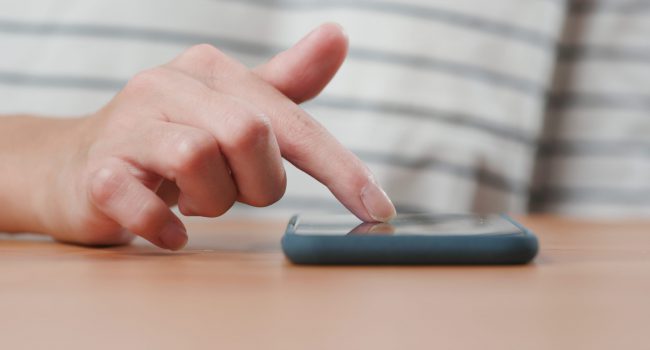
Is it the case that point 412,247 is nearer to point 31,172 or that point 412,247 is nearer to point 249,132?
point 249,132

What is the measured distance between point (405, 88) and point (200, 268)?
2.83 feet

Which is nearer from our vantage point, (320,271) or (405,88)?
(320,271)

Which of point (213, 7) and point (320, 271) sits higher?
point (213, 7)

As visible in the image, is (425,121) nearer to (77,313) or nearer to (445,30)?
(445,30)

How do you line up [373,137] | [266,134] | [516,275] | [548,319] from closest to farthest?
[548,319] → [516,275] → [266,134] → [373,137]

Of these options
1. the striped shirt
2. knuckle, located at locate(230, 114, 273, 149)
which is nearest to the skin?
knuckle, located at locate(230, 114, 273, 149)

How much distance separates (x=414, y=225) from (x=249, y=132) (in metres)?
0.11

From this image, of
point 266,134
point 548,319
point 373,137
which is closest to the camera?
point 548,319

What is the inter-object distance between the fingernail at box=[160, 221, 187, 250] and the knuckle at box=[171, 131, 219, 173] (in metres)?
0.04

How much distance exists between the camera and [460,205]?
3.99 feet

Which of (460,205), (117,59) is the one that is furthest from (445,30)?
(117,59)

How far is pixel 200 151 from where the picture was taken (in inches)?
18.9

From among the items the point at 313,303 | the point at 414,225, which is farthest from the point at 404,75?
the point at 313,303

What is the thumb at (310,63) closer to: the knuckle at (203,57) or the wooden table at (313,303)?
the knuckle at (203,57)
